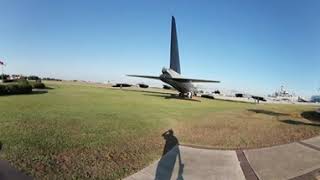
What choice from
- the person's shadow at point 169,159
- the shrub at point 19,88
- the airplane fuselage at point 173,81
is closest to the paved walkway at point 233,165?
the person's shadow at point 169,159

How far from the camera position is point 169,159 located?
878 cm

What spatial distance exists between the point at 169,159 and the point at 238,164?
2.12 meters

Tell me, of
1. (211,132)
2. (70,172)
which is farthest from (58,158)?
(211,132)

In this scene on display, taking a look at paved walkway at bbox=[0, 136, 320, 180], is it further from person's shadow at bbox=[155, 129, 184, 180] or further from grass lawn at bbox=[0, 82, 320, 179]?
grass lawn at bbox=[0, 82, 320, 179]

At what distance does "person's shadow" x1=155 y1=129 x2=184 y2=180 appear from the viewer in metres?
7.51

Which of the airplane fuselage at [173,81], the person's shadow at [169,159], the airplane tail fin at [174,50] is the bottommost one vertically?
the person's shadow at [169,159]

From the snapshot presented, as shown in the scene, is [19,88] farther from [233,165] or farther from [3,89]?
[233,165]

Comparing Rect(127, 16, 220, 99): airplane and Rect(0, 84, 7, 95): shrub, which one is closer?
Rect(0, 84, 7, 95): shrub

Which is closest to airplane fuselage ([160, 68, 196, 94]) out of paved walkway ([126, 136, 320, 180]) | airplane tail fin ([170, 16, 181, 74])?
airplane tail fin ([170, 16, 181, 74])

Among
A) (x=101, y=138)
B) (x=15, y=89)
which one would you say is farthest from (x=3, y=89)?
(x=101, y=138)

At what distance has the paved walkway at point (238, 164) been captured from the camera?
7.58 metres

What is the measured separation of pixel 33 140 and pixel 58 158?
1855mm

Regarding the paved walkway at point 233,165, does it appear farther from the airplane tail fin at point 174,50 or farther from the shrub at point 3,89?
the airplane tail fin at point 174,50

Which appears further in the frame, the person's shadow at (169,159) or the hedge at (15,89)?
the hedge at (15,89)
